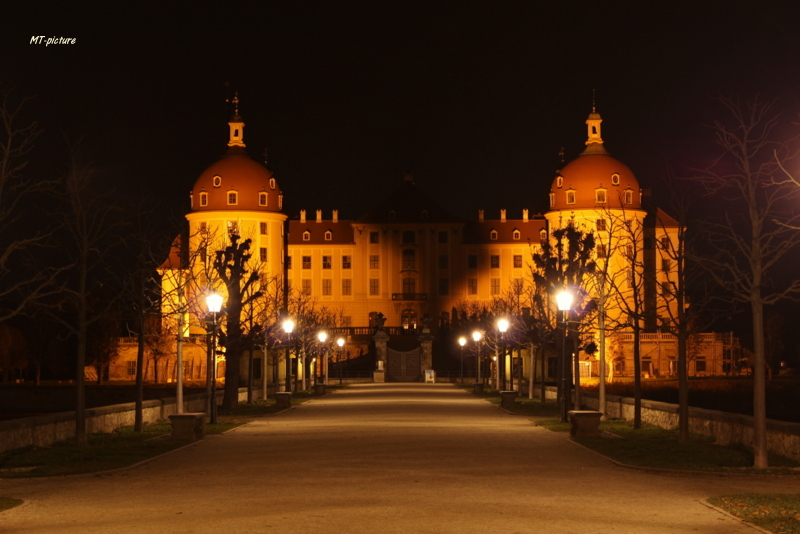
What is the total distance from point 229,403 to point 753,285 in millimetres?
25073

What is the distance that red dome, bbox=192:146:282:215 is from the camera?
10162 cm

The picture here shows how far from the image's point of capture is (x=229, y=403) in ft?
130

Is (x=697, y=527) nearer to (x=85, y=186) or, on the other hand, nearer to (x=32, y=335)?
(x=85, y=186)

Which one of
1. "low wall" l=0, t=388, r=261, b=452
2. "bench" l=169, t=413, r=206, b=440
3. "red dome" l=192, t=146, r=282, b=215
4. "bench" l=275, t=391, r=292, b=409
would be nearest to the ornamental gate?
"red dome" l=192, t=146, r=282, b=215

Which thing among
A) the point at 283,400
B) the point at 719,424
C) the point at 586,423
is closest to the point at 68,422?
the point at 586,423

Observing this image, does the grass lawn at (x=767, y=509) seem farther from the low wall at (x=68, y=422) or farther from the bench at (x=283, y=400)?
the bench at (x=283, y=400)

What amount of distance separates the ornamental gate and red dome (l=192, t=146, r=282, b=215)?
21.4 metres

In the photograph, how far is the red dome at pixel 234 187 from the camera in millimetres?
101625

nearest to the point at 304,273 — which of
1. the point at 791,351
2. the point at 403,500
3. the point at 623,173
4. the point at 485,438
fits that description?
the point at 623,173

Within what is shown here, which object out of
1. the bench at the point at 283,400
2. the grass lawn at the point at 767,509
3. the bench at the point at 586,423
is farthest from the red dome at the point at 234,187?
the grass lawn at the point at 767,509

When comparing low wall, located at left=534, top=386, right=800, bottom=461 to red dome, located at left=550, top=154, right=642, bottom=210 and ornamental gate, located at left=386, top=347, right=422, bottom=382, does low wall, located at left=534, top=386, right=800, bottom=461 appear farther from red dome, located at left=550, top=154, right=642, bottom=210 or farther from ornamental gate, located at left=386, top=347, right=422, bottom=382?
red dome, located at left=550, top=154, right=642, bottom=210

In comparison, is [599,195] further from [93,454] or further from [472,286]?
[93,454]

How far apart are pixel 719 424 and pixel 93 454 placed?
467 inches

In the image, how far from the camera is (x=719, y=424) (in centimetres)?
2289
